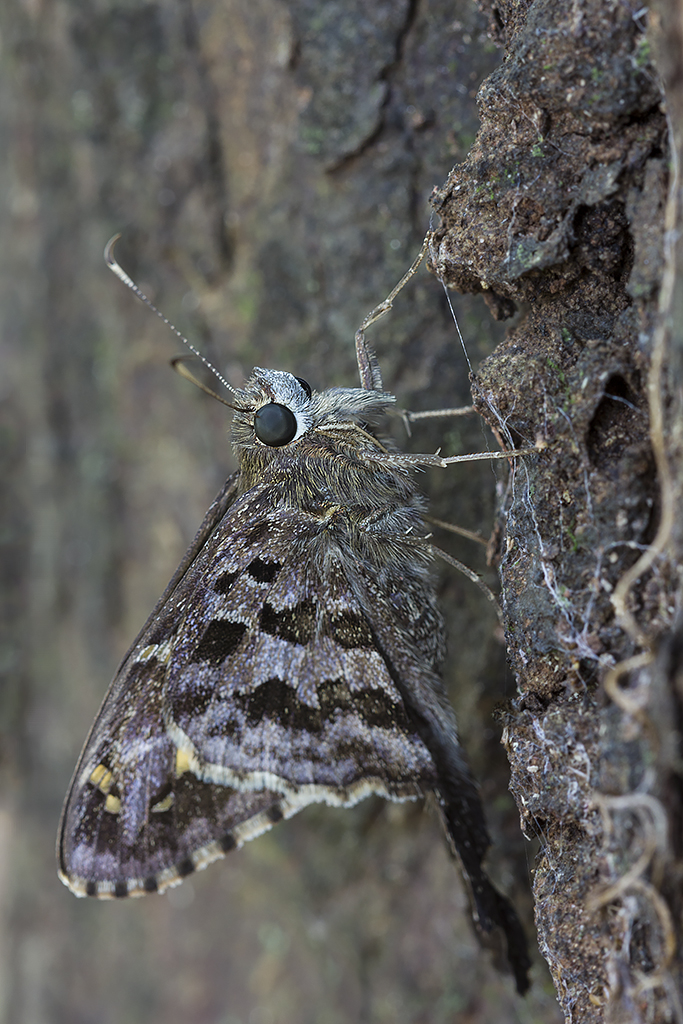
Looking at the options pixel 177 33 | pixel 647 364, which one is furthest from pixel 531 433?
pixel 177 33

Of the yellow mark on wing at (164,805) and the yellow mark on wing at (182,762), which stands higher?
the yellow mark on wing at (182,762)

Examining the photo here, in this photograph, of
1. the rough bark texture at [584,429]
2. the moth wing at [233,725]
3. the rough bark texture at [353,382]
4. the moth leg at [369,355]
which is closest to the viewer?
the rough bark texture at [584,429]

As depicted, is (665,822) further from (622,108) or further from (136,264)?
(136,264)

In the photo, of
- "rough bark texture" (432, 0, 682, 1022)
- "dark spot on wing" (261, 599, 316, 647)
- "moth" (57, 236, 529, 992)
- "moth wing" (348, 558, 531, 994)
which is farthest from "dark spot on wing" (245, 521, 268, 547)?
A: "rough bark texture" (432, 0, 682, 1022)

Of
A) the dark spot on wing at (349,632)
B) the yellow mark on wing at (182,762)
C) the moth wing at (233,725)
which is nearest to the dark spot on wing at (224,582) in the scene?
the moth wing at (233,725)

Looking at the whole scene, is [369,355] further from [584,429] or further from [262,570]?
[584,429]

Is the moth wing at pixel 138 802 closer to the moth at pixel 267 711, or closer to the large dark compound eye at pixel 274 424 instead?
the moth at pixel 267 711
